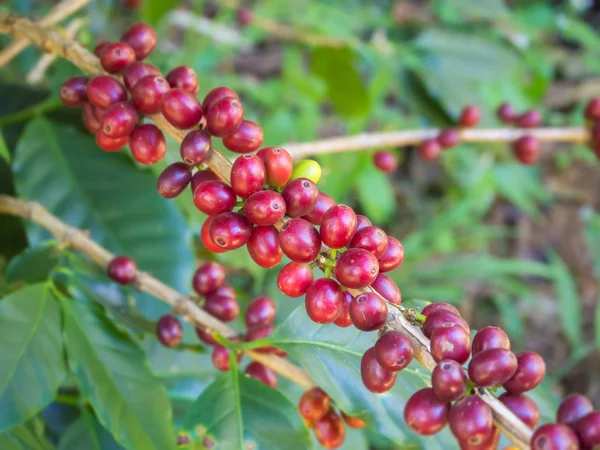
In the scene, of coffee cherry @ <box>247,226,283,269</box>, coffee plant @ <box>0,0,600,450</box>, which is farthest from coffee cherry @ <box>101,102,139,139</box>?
coffee cherry @ <box>247,226,283,269</box>

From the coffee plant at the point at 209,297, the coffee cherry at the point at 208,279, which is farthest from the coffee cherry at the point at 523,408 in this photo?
the coffee cherry at the point at 208,279

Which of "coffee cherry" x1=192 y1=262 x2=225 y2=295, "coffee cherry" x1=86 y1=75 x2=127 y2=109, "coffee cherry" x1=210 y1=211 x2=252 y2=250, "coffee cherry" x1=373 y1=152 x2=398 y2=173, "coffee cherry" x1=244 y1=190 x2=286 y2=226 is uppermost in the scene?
"coffee cherry" x1=86 y1=75 x2=127 y2=109

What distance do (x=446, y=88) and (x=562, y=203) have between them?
2.30 m

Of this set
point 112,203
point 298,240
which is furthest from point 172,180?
point 112,203

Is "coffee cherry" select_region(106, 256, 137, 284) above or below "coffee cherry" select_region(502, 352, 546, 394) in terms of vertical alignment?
below

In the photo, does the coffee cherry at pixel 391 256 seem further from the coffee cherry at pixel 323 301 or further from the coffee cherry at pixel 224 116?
the coffee cherry at pixel 224 116

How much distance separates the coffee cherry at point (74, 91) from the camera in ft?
2.40

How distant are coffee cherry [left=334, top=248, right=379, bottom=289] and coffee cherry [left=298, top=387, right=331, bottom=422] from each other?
26cm

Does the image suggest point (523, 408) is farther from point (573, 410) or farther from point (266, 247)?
point (266, 247)

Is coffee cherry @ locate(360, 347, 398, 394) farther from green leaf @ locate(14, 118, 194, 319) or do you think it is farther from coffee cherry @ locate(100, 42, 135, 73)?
green leaf @ locate(14, 118, 194, 319)

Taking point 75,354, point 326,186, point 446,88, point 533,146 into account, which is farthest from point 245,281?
point 75,354

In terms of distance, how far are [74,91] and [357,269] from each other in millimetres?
475

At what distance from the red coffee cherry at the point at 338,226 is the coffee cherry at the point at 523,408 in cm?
22

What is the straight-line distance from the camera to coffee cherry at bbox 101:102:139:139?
64 centimetres
